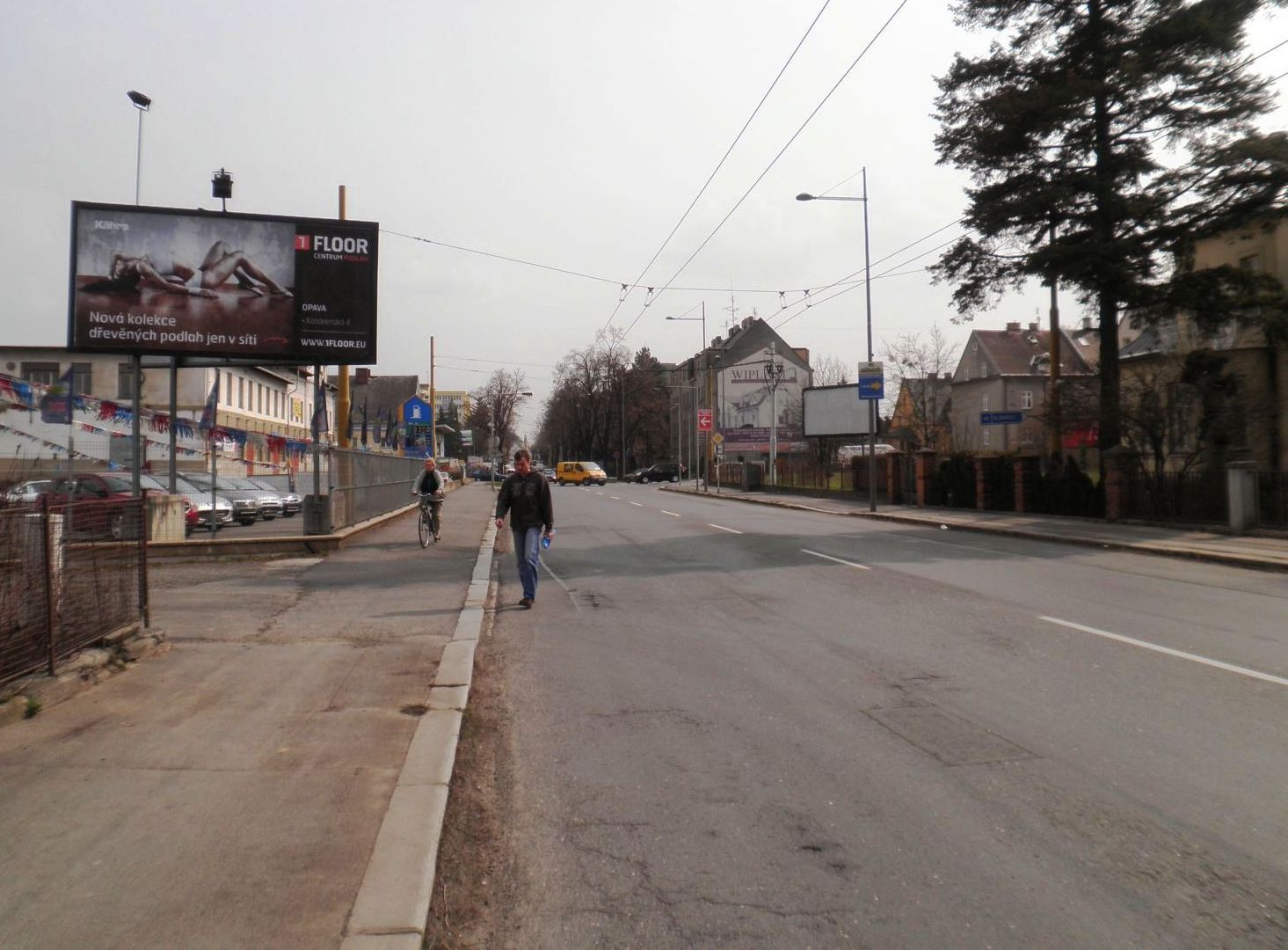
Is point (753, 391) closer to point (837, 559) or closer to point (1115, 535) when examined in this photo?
point (1115, 535)

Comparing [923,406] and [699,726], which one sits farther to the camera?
[923,406]

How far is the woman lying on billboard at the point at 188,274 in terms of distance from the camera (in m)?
18.0

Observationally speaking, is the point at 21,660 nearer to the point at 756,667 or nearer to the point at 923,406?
the point at 756,667

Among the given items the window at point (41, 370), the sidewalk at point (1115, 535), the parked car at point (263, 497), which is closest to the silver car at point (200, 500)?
the parked car at point (263, 497)

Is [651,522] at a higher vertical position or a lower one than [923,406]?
lower

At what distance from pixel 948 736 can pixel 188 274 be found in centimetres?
1650

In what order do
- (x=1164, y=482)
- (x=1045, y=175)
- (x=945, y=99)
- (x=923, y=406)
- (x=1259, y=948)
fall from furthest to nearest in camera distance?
(x=923, y=406) → (x=945, y=99) → (x=1045, y=175) → (x=1164, y=482) → (x=1259, y=948)

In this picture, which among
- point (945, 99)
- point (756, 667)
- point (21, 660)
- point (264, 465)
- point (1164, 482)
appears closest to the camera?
point (21, 660)

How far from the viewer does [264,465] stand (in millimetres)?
39500

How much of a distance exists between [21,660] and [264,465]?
34.6 m

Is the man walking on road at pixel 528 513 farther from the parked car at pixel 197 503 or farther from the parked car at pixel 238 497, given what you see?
the parked car at pixel 238 497

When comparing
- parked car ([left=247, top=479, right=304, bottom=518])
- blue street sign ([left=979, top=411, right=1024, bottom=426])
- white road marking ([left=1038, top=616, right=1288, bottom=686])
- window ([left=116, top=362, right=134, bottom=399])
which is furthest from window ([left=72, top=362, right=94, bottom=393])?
white road marking ([left=1038, top=616, right=1288, bottom=686])

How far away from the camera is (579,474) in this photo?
7038 centimetres

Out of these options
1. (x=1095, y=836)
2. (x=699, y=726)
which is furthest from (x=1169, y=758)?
(x=699, y=726)
